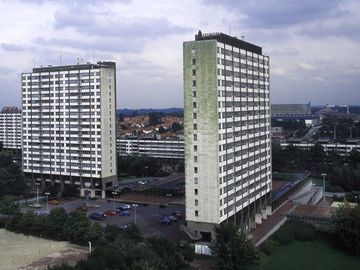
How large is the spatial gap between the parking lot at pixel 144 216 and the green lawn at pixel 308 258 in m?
7.90

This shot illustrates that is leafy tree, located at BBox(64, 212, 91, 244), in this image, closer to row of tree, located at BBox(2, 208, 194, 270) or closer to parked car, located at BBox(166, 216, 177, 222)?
row of tree, located at BBox(2, 208, 194, 270)

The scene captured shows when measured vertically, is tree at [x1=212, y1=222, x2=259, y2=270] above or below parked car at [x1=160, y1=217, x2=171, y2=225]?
above

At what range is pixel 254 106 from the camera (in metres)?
45.7

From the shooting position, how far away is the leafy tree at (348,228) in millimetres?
39250

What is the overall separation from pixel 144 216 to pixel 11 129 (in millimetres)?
68902

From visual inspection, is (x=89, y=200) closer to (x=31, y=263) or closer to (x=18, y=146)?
(x=31, y=263)

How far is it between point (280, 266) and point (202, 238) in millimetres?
6541

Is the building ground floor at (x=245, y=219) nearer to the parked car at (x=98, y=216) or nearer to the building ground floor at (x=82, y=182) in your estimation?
the parked car at (x=98, y=216)

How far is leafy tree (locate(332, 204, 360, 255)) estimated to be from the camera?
39250mm

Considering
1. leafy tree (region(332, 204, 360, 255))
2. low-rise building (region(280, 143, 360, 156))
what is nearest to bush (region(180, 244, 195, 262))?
leafy tree (region(332, 204, 360, 255))

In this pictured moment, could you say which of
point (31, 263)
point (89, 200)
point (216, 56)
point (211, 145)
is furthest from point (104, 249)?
point (89, 200)

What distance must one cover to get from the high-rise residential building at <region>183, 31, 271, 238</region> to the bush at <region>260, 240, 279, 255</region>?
345cm

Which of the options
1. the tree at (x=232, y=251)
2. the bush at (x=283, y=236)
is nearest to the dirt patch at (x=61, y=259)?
the tree at (x=232, y=251)

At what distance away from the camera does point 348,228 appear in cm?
3962
